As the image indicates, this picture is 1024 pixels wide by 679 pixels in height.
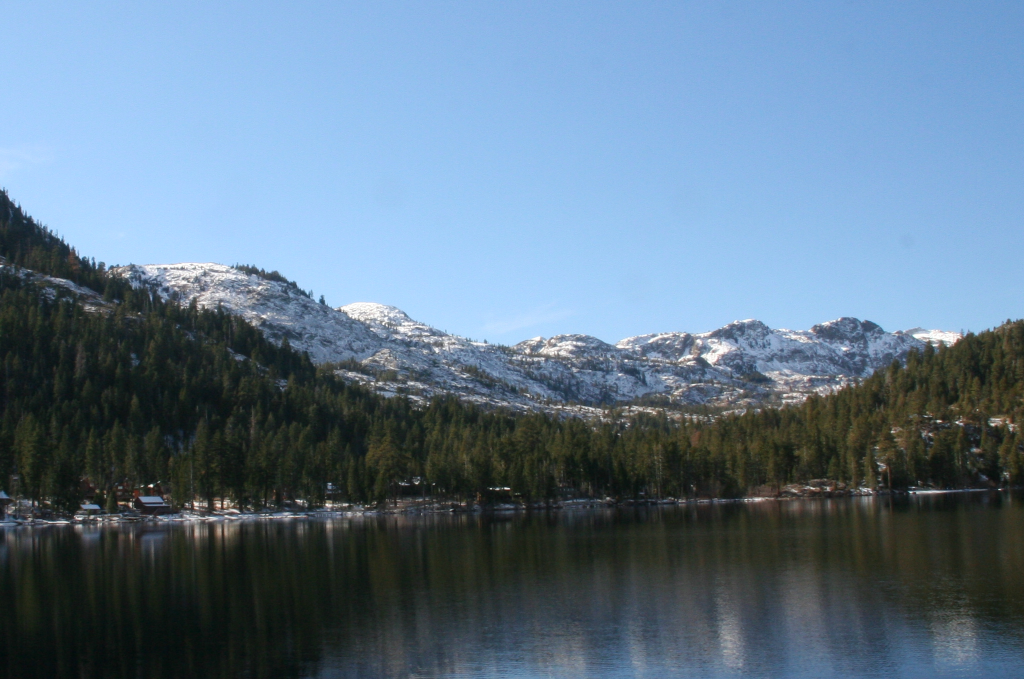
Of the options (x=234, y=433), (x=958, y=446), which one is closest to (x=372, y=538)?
(x=234, y=433)

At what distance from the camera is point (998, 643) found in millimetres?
42938

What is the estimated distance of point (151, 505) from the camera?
535 feet

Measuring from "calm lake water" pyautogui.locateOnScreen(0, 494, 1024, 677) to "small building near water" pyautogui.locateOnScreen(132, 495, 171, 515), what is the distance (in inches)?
2071

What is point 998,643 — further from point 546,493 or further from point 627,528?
point 546,493

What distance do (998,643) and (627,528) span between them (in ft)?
259

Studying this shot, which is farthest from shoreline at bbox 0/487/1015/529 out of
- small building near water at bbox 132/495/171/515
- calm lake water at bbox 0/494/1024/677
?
calm lake water at bbox 0/494/1024/677

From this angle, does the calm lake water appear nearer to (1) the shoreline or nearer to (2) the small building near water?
(1) the shoreline

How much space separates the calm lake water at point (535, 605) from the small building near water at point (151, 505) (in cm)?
5262

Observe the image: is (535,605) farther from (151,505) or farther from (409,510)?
(151,505)

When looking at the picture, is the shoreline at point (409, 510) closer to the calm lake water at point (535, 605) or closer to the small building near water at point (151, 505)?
the small building near water at point (151, 505)

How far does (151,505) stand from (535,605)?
127m

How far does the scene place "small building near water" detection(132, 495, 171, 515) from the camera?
162125 millimetres

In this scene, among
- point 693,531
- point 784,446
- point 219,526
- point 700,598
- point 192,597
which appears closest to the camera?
point 700,598

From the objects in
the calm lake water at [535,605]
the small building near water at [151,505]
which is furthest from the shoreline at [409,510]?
the calm lake water at [535,605]
